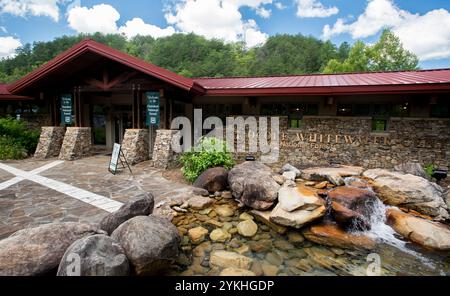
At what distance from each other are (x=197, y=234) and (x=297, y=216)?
6.22 ft

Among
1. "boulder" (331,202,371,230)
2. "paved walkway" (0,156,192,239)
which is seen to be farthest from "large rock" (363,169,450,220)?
"paved walkway" (0,156,192,239)

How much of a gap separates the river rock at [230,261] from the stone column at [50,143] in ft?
33.9

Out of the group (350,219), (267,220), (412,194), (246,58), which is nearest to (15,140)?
(267,220)

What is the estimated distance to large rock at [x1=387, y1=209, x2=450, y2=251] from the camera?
3928 millimetres

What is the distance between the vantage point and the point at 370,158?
27.4 ft

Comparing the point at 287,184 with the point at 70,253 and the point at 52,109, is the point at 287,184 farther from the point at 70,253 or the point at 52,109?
the point at 52,109

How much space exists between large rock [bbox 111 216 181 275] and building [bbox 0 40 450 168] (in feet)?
17.0

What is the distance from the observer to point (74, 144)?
9.84m

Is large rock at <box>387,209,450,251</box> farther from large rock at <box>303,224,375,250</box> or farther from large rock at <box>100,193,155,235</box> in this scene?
large rock at <box>100,193,155,235</box>

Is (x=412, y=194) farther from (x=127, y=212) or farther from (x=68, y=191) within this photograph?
(x=68, y=191)

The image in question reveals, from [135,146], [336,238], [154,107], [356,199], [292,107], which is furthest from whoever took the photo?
[292,107]

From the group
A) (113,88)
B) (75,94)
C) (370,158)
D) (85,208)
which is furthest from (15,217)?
(370,158)

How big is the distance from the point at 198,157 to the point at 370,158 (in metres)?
6.26

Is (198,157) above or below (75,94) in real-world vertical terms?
below
